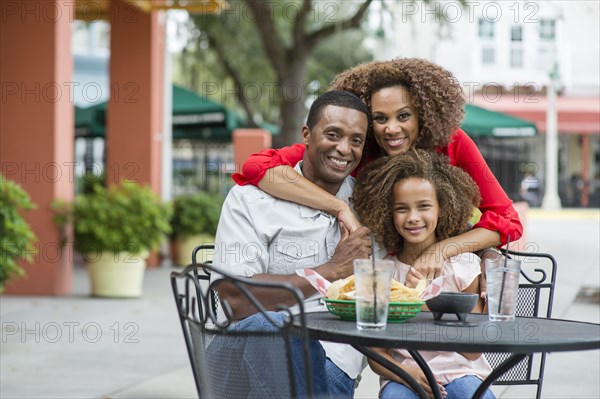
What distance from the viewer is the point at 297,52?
54.0 feet

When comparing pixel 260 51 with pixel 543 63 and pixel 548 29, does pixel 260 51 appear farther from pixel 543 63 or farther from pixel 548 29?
pixel 548 29

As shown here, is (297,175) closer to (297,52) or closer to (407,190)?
(407,190)

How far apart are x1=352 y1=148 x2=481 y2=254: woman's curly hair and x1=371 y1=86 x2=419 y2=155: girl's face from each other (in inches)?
4.1

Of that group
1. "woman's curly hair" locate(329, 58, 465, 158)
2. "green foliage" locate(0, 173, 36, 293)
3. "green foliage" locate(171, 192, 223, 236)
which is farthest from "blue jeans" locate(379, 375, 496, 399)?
"green foliage" locate(171, 192, 223, 236)

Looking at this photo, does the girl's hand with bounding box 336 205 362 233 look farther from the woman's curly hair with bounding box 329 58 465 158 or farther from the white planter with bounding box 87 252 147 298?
the white planter with bounding box 87 252 147 298

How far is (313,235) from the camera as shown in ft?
12.4

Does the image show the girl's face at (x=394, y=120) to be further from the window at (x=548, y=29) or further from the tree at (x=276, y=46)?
the window at (x=548, y=29)

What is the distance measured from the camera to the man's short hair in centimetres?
377

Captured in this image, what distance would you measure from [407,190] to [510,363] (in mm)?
827

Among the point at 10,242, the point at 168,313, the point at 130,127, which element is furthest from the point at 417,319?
the point at 130,127

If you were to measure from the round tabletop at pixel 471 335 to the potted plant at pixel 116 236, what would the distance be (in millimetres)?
7109

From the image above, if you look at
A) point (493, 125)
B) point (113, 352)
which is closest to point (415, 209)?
point (113, 352)

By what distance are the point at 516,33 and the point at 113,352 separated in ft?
105

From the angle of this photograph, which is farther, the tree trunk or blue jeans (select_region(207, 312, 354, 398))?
the tree trunk
